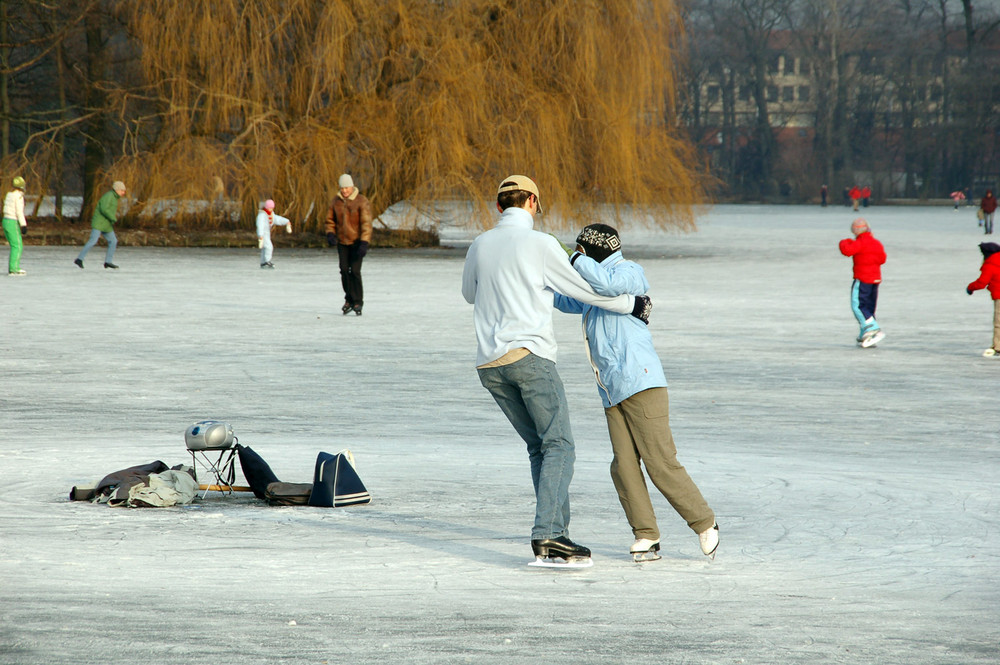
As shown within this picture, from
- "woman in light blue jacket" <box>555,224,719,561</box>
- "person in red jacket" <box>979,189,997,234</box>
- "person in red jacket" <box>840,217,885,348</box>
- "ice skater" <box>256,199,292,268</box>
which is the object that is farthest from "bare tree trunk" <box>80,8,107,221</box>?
"woman in light blue jacket" <box>555,224,719,561</box>

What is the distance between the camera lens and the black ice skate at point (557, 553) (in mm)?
5102

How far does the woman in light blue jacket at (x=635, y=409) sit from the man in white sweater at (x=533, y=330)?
0.14 m

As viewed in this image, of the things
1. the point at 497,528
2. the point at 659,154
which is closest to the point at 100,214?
the point at 659,154

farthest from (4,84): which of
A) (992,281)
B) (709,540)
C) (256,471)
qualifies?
(709,540)

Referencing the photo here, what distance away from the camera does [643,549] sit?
17.3ft

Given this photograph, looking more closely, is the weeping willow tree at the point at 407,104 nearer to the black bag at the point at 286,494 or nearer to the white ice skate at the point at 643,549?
the black bag at the point at 286,494

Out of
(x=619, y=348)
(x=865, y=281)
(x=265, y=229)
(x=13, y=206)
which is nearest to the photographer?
(x=619, y=348)

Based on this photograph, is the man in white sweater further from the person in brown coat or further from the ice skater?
the ice skater

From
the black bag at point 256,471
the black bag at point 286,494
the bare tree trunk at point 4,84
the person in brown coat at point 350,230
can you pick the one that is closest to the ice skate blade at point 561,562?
the black bag at point 286,494

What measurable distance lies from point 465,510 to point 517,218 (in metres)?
1.74

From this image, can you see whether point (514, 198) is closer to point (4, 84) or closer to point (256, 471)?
point (256, 471)

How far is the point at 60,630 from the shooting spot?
4246 millimetres

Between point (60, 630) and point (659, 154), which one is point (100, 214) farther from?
point (60, 630)

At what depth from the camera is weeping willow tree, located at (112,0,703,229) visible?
96.7 ft
